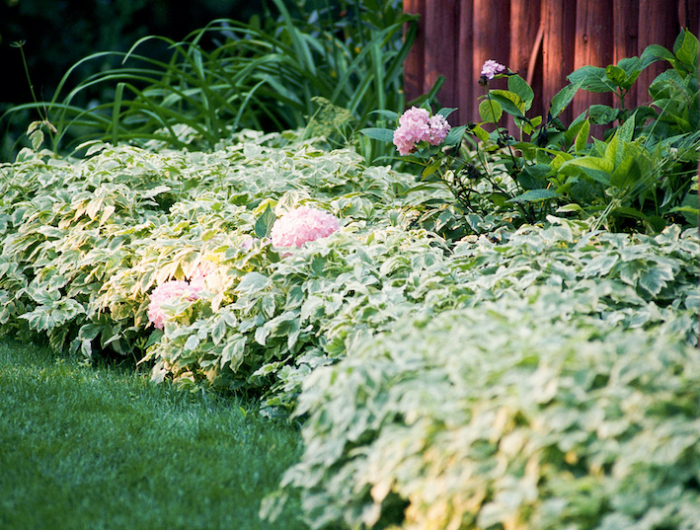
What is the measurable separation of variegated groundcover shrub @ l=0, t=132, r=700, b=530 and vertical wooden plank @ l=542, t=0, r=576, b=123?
92 centimetres

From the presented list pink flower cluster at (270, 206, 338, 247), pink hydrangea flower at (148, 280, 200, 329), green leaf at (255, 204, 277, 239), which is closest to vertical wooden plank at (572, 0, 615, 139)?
pink flower cluster at (270, 206, 338, 247)

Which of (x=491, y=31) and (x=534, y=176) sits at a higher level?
(x=491, y=31)

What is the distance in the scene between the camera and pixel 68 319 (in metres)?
3.09

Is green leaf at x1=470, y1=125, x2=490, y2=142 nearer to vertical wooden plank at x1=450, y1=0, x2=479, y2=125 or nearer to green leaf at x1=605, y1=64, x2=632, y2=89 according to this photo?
green leaf at x1=605, y1=64, x2=632, y2=89

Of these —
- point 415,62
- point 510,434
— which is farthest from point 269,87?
point 510,434

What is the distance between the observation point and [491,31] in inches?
154

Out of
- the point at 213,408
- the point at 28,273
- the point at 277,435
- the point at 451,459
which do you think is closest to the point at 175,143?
the point at 28,273

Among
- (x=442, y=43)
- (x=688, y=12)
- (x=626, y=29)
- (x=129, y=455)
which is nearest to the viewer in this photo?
(x=129, y=455)

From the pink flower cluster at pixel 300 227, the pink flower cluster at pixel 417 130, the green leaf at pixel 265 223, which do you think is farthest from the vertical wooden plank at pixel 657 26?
the green leaf at pixel 265 223

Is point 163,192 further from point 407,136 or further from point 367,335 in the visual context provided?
point 367,335

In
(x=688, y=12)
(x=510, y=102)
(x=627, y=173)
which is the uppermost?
(x=688, y=12)

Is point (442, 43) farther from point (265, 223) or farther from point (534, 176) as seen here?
point (265, 223)

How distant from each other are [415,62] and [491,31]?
70cm

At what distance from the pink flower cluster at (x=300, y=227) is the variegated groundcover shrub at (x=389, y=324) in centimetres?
6
